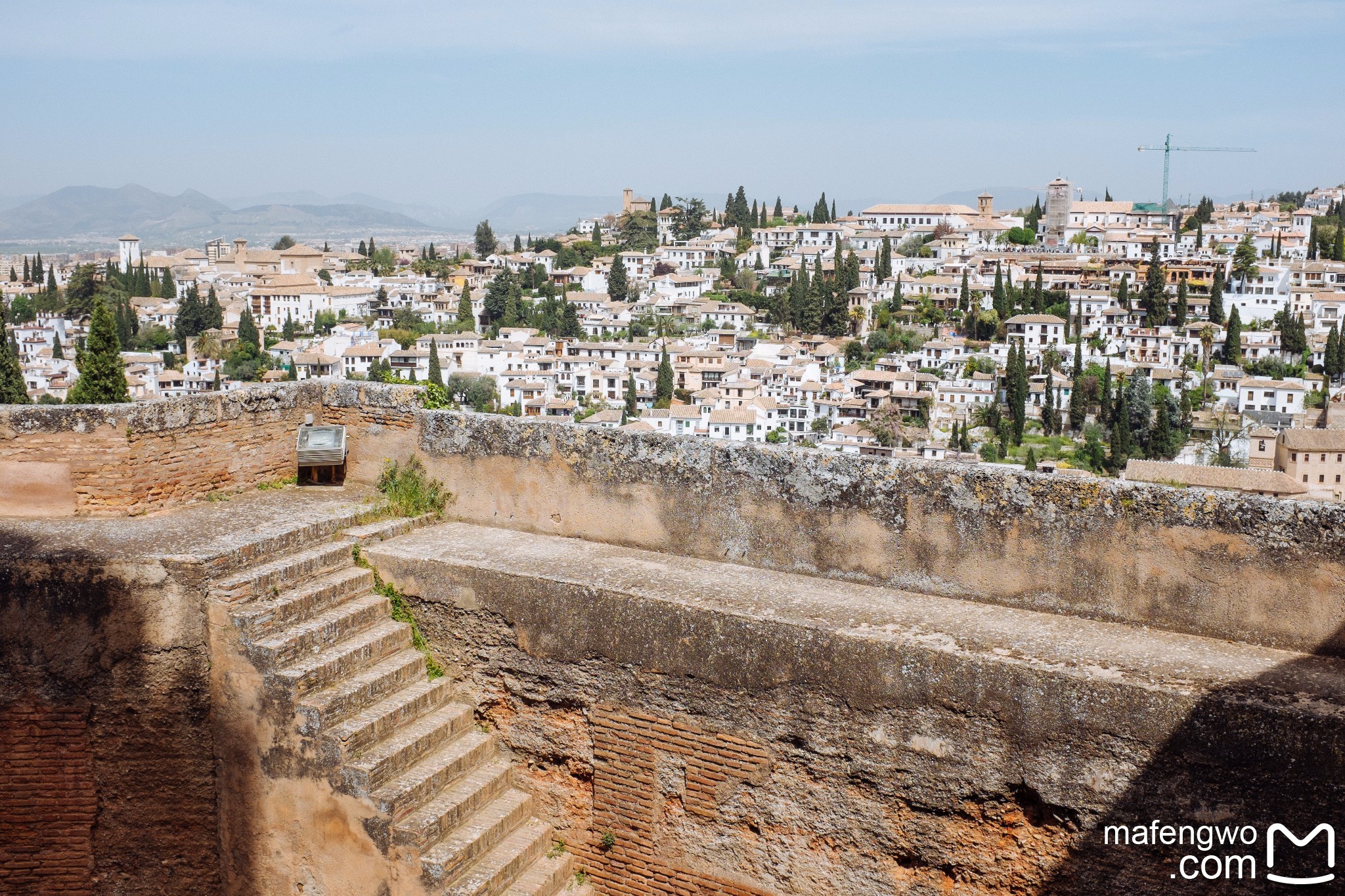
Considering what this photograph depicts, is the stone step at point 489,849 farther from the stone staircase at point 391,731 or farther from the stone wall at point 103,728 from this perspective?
the stone wall at point 103,728

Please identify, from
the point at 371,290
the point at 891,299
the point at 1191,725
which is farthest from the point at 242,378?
the point at 1191,725

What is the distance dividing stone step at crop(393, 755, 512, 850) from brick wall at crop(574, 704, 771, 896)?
37 cm

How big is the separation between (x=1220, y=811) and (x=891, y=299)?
82.1m

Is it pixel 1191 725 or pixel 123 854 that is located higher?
pixel 1191 725

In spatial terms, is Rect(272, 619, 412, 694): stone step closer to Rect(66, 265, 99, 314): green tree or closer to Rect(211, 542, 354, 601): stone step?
Rect(211, 542, 354, 601): stone step

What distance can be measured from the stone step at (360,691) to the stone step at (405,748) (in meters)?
0.15

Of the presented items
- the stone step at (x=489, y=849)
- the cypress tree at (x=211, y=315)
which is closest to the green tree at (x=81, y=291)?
the cypress tree at (x=211, y=315)

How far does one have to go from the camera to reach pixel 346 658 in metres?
4.01

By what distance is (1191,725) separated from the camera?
2924 millimetres

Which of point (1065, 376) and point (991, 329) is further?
point (991, 329)

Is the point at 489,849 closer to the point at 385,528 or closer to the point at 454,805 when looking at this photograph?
the point at 454,805

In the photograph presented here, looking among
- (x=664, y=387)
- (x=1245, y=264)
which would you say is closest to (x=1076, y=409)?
(x=664, y=387)

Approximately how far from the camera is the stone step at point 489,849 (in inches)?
144

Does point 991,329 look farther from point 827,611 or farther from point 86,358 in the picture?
point 827,611
